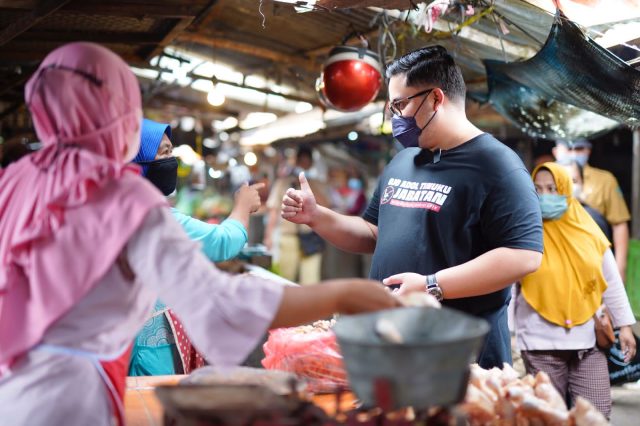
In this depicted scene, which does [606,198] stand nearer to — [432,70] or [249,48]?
[249,48]

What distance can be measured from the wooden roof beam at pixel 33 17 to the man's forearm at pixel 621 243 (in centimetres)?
591

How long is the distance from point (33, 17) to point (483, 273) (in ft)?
12.7

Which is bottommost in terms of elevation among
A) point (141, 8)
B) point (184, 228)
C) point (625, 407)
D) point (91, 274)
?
point (625, 407)

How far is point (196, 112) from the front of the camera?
13969 mm

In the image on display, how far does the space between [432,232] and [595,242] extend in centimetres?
210

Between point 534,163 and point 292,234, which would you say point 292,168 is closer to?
point 292,234

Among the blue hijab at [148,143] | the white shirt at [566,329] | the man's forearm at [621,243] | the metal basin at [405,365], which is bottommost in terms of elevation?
the man's forearm at [621,243]

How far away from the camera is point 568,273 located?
482 centimetres

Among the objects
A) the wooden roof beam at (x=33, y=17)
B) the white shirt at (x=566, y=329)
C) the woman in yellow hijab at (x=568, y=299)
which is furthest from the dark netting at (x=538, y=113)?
the wooden roof beam at (x=33, y=17)

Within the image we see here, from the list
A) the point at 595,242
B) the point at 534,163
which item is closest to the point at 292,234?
the point at 534,163

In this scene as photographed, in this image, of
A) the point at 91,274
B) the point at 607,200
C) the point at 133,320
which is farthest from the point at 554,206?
the point at 91,274

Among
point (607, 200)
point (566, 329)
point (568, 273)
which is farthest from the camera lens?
point (607, 200)

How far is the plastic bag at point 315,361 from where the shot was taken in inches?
106

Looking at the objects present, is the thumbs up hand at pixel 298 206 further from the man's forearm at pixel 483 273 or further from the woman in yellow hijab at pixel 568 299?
the woman in yellow hijab at pixel 568 299
